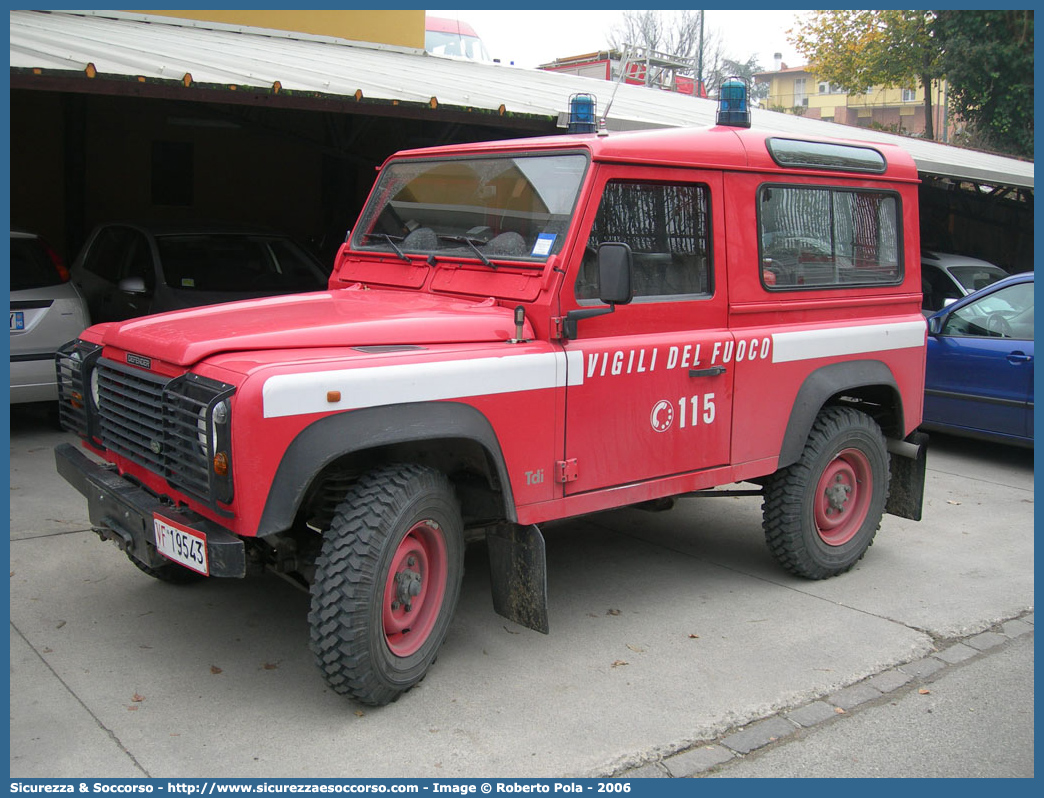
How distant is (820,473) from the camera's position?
538 centimetres

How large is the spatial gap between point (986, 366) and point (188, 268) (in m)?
6.83

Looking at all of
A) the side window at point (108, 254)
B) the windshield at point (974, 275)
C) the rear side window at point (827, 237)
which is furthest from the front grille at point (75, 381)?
the windshield at point (974, 275)

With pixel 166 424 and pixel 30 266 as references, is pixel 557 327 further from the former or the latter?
pixel 30 266

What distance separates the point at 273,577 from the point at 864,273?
3.63 meters

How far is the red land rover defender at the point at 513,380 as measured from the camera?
12.0 feet

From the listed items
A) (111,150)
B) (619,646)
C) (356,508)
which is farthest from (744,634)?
(111,150)

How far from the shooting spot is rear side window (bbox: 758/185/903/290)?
5105 millimetres

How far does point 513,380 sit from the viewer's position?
406cm

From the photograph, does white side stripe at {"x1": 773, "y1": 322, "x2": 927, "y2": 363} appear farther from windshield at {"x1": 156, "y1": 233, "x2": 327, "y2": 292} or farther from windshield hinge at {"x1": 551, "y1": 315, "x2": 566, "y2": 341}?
windshield at {"x1": 156, "y1": 233, "x2": 327, "y2": 292}

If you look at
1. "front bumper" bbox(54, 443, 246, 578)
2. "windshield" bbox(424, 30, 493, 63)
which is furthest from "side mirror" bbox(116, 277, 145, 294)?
"windshield" bbox(424, 30, 493, 63)

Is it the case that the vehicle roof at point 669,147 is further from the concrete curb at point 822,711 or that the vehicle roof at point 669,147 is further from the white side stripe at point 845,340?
the concrete curb at point 822,711

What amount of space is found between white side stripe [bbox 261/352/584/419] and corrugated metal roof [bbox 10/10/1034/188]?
12.7ft

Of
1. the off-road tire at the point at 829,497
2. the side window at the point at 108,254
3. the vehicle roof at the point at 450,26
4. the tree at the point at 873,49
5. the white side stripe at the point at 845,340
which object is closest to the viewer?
the white side stripe at the point at 845,340

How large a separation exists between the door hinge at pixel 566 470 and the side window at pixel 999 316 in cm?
543
